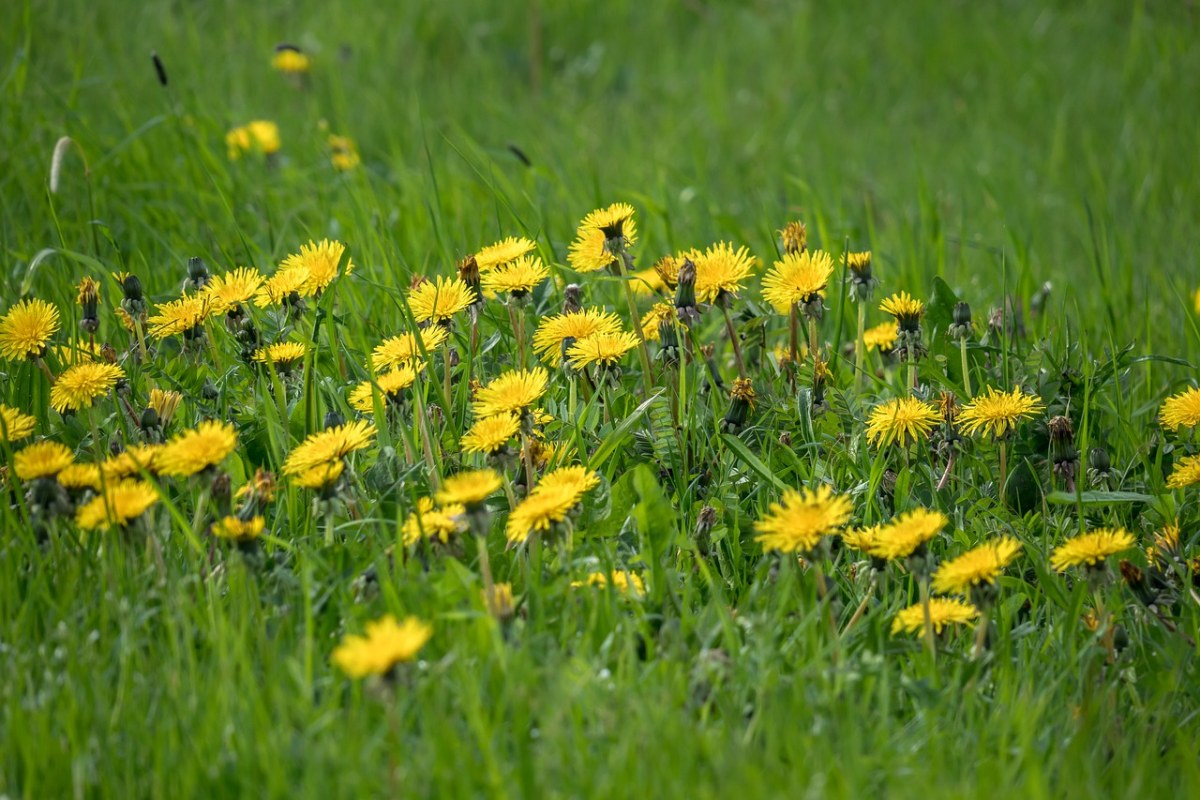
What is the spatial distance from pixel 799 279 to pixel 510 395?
63 centimetres

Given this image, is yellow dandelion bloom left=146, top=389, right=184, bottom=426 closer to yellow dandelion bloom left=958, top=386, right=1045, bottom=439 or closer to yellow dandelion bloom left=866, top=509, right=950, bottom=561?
yellow dandelion bloom left=866, top=509, right=950, bottom=561

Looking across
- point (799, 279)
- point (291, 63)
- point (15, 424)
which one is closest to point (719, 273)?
point (799, 279)

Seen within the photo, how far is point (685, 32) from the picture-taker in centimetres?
606

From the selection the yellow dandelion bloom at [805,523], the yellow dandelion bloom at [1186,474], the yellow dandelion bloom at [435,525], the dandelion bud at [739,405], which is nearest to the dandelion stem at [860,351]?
the dandelion bud at [739,405]

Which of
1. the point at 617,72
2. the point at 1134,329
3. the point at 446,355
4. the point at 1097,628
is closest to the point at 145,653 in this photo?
the point at 446,355

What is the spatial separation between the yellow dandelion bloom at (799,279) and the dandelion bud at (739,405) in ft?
0.58

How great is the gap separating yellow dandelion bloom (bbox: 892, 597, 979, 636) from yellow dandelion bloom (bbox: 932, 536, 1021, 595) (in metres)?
0.07

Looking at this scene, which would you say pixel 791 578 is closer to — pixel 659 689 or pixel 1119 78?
pixel 659 689

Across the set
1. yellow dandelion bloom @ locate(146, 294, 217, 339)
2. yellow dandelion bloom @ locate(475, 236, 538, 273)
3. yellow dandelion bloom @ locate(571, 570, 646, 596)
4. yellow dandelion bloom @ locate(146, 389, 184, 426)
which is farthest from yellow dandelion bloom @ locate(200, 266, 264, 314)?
yellow dandelion bloom @ locate(571, 570, 646, 596)

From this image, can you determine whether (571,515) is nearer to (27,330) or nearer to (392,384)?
(392,384)

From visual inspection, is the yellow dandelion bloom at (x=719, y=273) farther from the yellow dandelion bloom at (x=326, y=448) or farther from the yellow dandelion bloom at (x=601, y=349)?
the yellow dandelion bloom at (x=326, y=448)

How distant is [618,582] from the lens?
190 cm

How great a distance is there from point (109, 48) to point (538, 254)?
269 cm

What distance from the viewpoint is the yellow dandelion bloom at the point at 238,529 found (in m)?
1.72
